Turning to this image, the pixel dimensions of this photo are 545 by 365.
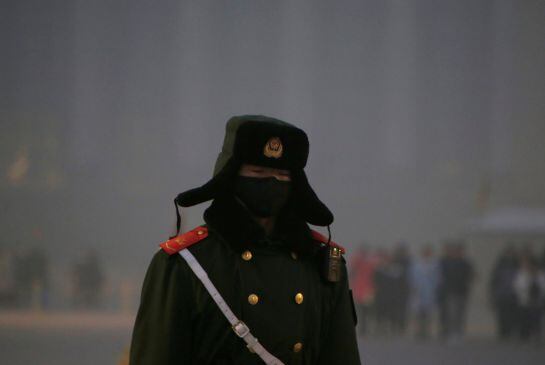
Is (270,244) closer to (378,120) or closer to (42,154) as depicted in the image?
(42,154)

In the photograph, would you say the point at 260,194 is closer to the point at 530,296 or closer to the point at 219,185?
the point at 219,185

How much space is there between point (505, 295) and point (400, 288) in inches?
69.4

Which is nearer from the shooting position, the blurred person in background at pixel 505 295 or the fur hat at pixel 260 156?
the fur hat at pixel 260 156

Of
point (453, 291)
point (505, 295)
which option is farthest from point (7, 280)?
point (505, 295)

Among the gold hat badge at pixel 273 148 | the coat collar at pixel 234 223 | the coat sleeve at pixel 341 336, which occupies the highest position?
the gold hat badge at pixel 273 148

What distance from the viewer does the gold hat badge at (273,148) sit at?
3080 millimetres

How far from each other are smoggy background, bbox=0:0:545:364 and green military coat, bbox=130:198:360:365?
73.2 ft

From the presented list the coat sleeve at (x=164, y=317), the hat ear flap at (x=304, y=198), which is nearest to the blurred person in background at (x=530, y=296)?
the hat ear flap at (x=304, y=198)

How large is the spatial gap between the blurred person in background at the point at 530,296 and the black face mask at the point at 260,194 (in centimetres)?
1327

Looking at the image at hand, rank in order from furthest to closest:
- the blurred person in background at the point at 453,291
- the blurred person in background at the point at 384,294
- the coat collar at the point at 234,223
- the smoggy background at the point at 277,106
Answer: the smoggy background at the point at 277,106, the blurred person in background at the point at 384,294, the blurred person in background at the point at 453,291, the coat collar at the point at 234,223

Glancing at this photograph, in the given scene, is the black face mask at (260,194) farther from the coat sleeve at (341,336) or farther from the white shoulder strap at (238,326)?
the coat sleeve at (341,336)

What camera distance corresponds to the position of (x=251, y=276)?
9.98 ft

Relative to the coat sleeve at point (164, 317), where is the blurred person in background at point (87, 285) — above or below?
below

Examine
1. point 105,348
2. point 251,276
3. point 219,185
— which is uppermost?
point 219,185
